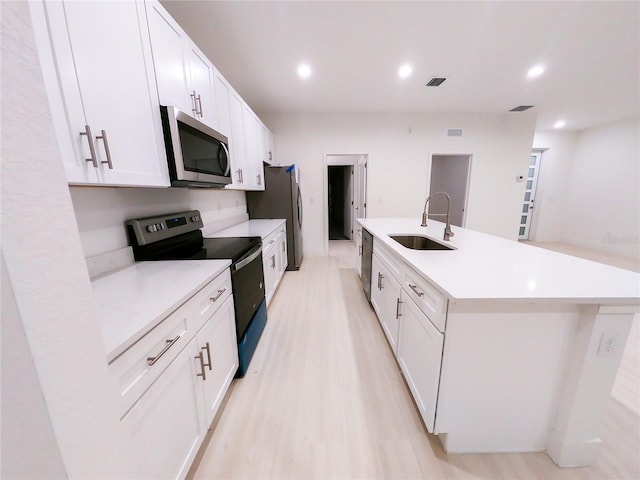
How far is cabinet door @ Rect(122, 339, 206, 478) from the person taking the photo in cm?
78

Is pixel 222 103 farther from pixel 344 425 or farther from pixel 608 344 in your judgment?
pixel 608 344

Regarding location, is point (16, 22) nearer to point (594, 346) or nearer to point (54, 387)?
point (54, 387)

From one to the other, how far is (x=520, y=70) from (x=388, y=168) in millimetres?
2137

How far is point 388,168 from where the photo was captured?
4.53 m

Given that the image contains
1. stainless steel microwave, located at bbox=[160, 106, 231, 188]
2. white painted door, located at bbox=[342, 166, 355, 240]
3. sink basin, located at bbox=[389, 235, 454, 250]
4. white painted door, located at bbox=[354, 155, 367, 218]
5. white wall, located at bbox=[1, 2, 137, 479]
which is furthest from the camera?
white painted door, located at bbox=[342, 166, 355, 240]

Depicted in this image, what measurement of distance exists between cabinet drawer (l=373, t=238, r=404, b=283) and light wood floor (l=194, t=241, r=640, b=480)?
0.73 meters

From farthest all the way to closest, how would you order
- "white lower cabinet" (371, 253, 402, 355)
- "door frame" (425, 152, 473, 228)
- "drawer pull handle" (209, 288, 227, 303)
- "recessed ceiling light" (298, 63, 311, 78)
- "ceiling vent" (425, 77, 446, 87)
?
1. "door frame" (425, 152, 473, 228)
2. "ceiling vent" (425, 77, 446, 87)
3. "recessed ceiling light" (298, 63, 311, 78)
4. "white lower cabinet" (371, 253, 402, 355)
5. "drawer pull handle" (209, 288, 227, 303)

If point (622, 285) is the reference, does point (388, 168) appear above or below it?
above

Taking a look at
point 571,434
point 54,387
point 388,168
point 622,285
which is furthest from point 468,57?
point 54,387

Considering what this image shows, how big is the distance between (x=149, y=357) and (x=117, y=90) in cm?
116

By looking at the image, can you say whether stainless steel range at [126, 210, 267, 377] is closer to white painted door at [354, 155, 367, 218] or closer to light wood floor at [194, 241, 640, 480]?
light wood floor at [194, 241, 640, 480]

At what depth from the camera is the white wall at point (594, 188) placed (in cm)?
457

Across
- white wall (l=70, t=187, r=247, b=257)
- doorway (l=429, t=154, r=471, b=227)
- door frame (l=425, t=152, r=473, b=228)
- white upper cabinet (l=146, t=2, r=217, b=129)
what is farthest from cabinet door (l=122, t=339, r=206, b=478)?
doorway (l=429, t=154, r=471, b=227)

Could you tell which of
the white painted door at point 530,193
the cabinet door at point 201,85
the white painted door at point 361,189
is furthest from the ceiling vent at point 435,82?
the white painted door at point 530,193
